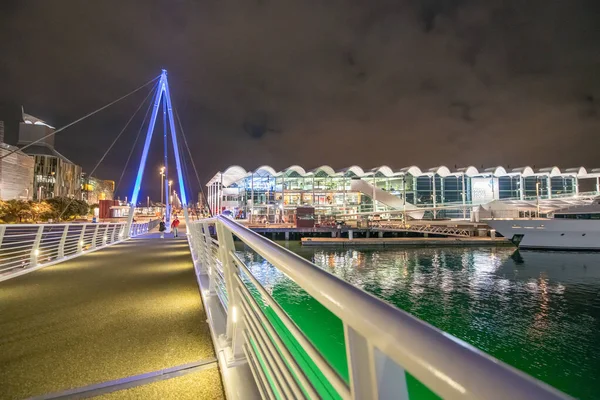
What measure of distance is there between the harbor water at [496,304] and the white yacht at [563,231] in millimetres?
4642

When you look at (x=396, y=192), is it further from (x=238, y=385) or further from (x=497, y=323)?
(x=238, y=385)

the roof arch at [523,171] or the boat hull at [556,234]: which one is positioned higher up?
the roof arch at [523,171]

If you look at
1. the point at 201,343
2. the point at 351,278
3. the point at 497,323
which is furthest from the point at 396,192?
the point at 201,343

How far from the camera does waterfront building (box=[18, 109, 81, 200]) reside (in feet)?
283

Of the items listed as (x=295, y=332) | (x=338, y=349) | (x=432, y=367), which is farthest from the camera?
(x=338, y=349)

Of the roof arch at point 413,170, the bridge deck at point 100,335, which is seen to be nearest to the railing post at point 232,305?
the bridge deck at point 100,335

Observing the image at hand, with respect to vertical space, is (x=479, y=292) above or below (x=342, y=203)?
below

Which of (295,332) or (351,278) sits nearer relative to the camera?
(295,332)

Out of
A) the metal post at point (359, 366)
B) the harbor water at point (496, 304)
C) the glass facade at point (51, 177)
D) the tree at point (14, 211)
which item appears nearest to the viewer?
the metal post at point (359, 366)

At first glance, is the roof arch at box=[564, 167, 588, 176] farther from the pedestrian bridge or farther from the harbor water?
the pedestrian bridge

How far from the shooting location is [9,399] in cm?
220

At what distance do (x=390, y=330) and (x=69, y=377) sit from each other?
2.81 meters

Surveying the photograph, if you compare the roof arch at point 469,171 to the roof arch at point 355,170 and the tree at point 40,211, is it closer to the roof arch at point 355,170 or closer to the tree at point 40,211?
the roof arch at point 355,170

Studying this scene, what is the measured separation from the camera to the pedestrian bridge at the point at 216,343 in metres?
0.60
